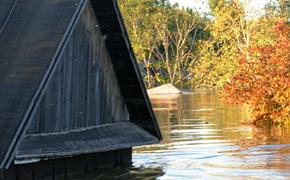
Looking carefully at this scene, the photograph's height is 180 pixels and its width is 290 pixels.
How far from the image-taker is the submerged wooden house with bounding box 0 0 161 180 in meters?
9.52

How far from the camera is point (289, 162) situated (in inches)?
572

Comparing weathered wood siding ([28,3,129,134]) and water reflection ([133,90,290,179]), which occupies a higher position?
weathered wood siding ([28,3,129,134])

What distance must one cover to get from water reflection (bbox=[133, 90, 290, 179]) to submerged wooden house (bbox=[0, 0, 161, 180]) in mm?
1197

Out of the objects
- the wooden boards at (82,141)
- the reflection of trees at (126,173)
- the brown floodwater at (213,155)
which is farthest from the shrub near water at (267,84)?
the wooden boards at (82,141)

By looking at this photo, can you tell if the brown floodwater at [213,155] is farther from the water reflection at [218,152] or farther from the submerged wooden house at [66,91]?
the submerged wooden house at [66,91]

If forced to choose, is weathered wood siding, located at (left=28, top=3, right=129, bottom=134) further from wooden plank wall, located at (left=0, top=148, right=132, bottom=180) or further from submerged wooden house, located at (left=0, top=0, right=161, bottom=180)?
wooden plank wall, located at (left=0, top=148, right=132, bottom=180)

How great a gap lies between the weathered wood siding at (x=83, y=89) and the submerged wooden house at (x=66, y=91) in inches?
0.7

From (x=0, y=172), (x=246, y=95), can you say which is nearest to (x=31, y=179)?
(x=0, y=172)

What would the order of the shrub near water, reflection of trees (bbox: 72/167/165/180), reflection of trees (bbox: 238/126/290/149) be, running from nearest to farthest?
reflection of trees (bbox: 72/167/165/180)
reflection of trees (bbox: 238/126/290/149)
the shrub near water

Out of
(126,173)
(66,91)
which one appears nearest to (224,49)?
(126,173)

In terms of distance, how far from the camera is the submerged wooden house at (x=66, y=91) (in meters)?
9.52

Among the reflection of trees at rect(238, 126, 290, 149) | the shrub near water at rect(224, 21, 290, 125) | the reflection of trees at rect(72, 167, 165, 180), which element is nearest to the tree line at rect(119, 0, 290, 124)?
the shrub near water at rect(224, 21, 290, 125)

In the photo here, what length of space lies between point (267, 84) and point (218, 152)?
27.6 ft

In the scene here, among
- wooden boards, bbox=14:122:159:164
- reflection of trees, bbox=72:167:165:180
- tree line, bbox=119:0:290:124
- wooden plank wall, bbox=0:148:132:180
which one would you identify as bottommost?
reflection of trees, bbox=72:167:165:180
